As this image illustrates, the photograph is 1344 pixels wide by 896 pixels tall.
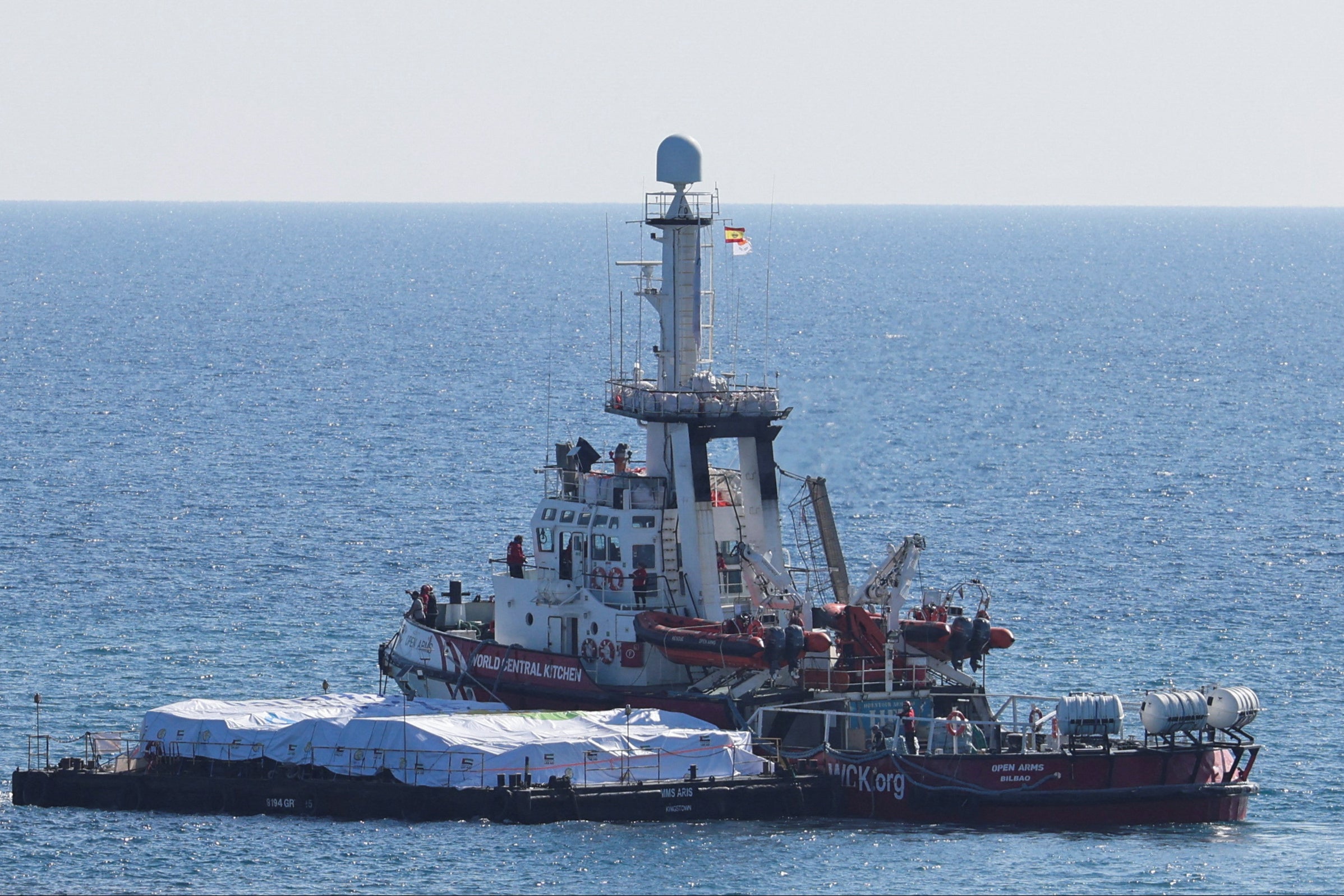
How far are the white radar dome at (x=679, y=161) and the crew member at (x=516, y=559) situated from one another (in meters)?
11.9

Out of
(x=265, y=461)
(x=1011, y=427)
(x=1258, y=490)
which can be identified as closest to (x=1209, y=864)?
(x=1258, y=490)

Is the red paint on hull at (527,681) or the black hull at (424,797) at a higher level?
the red paint on hull at (527,681)

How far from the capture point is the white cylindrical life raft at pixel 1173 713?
64312 millimetres

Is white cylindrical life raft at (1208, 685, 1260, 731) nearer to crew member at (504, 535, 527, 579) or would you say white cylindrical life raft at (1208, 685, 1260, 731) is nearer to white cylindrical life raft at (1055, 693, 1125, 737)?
white cylindrical life raft at (1055, 693, 1125, 737)

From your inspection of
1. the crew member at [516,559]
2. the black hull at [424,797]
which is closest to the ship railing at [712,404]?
the crew member at [516,559]

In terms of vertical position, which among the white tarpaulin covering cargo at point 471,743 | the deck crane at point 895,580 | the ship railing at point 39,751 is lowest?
the ship railing at point 39,751

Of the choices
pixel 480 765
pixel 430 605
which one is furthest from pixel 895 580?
pixel 430 605

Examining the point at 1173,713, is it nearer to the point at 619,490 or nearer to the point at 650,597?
the point at 650,597

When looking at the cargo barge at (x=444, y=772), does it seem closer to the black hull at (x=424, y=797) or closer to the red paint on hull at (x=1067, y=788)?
the black hull at (x=424, y=797)

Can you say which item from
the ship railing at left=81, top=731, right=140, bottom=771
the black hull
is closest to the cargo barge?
the black hull

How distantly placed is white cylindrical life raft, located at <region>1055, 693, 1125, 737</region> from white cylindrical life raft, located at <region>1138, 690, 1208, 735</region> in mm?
895

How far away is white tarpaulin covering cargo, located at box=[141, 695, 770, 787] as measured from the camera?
64.9m

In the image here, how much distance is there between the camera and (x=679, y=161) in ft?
241

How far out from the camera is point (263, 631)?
291 feet
